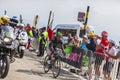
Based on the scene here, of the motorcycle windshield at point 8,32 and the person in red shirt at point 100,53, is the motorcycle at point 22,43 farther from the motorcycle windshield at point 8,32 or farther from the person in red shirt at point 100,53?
the motorcycle windshield at point 8,32

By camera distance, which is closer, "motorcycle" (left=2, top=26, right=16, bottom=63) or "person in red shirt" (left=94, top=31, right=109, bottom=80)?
"motorcycle" (left=2, top=26, right=16, bottom=63)

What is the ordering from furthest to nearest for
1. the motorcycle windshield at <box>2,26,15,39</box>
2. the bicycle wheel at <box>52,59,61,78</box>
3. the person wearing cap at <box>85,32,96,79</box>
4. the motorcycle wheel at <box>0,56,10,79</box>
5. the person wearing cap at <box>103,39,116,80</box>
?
1. the person wearing cap at <box>85,32,96,79</box>
2. the bicycle wheel at <box>52,59,61,78</box>
3. the person wearing cap at <box>103,39,116,80</box>
4. the motorcycle windshield at <box>2,26,15,39</box>
5. the motorcycle wheel at <box>0,56,10,79</box>

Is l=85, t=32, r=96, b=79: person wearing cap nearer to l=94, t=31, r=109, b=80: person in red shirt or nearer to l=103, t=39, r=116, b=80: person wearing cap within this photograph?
l=94, t=31, r=109, b=80: person in red shirt

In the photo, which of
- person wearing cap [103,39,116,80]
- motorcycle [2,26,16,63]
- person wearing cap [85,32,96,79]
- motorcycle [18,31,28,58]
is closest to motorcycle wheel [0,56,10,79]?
motorcycle [2,26,16,63]

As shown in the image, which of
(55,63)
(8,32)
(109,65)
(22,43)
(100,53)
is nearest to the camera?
(8,32)

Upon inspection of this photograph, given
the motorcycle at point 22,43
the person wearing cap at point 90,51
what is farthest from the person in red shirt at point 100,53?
the motorcycle at point 22,43

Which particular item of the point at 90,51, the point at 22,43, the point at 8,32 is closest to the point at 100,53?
the point at 90,51

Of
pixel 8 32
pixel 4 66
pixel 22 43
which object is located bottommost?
pixel 22 43

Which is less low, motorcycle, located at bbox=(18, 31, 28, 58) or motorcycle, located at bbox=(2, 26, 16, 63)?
motorcycle, located at bbox=(2, 26, 16, 63)

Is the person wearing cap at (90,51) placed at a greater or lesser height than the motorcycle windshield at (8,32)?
lesser

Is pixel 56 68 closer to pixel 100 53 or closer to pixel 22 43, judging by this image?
pixel 100 53

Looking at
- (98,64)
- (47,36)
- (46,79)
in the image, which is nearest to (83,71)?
(98,64)

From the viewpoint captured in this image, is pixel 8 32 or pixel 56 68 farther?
pixel 56 68

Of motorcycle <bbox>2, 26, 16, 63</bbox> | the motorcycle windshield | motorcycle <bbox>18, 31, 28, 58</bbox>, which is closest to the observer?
motorcycle <bbox>2, 26, 16, 63</bbox>
